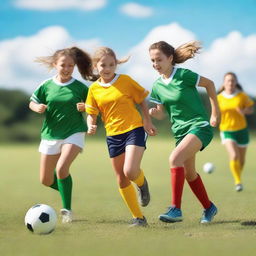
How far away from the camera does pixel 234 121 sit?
11.3 meters

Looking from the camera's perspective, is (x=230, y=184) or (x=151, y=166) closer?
(x=230, y=184)

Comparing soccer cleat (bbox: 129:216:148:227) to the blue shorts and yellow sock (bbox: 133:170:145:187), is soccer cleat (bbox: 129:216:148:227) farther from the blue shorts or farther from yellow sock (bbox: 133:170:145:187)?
the blue shorts

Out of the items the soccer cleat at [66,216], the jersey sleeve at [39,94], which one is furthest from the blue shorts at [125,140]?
the jersey sleeve at [39,94]

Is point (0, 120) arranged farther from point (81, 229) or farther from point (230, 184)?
point (81, 229)

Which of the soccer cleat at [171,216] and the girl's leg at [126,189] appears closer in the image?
the soccer cleat at [171,216]

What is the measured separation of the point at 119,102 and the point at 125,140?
422 millimetres

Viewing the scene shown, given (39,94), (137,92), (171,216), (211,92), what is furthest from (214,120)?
(39,94)

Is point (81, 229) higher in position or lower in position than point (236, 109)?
lower

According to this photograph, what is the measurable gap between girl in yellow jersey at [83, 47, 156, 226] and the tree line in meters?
43.6

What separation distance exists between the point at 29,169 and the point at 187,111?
37.7 ft

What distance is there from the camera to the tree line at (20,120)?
5303 cm

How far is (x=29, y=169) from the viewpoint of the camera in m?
17.5

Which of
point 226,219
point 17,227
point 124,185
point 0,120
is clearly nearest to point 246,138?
point 226,219

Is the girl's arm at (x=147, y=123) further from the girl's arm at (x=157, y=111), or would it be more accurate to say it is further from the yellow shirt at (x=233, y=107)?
the yellow shirt at (x=233, y=107)
